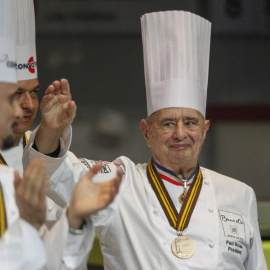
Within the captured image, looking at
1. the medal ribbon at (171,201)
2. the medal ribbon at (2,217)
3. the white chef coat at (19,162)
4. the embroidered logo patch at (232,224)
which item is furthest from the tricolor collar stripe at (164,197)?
the medal ribbon at (2,217)

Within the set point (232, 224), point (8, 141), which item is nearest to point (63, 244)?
point (8, 141)

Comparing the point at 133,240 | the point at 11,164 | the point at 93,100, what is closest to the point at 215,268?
the point at 133,240

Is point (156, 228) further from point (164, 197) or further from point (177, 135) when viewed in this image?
point (177, 135)

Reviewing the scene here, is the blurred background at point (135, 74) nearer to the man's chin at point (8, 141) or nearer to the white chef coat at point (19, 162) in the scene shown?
the white chef coat at point (19, 162)

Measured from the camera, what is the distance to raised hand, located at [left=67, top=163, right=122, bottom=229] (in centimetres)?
191

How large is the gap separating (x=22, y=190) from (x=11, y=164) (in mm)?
944

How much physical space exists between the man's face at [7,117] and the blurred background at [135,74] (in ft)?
5.41

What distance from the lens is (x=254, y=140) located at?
3785 millimetres

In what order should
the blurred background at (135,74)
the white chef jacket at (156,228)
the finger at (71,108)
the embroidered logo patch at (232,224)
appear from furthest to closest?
the blurred background at (135,74), the embroidered logo patch at (232,224), the white chef jacket at (156,228), the finger at (71,108)

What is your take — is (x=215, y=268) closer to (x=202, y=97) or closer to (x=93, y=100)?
(x=202, y=97)

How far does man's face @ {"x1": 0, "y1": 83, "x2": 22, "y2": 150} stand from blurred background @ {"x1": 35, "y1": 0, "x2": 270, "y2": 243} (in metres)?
1.65

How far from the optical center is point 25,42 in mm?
2779

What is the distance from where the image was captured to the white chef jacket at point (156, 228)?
8.45 feet

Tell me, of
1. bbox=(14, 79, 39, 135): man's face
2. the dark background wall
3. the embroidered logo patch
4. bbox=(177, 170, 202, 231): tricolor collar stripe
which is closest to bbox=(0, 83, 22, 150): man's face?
bbox=(14, 79, 39, 135): man's face
